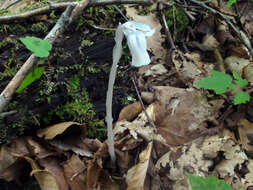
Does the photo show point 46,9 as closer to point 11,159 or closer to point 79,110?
point 79,110

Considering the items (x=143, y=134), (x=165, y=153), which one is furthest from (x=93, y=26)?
(x=165, y=153)

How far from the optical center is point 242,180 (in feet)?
6.03

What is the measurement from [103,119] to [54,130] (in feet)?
1.50

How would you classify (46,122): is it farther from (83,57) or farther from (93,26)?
(93,26)

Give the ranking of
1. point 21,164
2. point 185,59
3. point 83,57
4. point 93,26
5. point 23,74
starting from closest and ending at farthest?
point 23,74 < point 21,164 < point 83,57 < point 93,26 < point 185,59

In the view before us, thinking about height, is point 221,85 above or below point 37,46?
below

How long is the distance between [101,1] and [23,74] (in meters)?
1.05

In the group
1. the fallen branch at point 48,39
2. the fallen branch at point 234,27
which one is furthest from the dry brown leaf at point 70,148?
the fallen branch at point 234,27

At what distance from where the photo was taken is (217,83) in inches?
81.4

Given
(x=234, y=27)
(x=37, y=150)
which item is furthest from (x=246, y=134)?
(x=37, y=150)

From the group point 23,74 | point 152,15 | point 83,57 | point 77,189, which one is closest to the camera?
point 23,74

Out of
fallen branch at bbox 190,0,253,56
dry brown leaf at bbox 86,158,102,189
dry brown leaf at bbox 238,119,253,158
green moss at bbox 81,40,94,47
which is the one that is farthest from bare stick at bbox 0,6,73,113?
dry brown leaf at bbox 238,119,253,158

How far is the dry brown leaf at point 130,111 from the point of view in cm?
212

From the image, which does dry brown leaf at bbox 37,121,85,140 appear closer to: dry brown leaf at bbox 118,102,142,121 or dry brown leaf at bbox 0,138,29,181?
dry brown leaf at bbox 0,138,29,181
